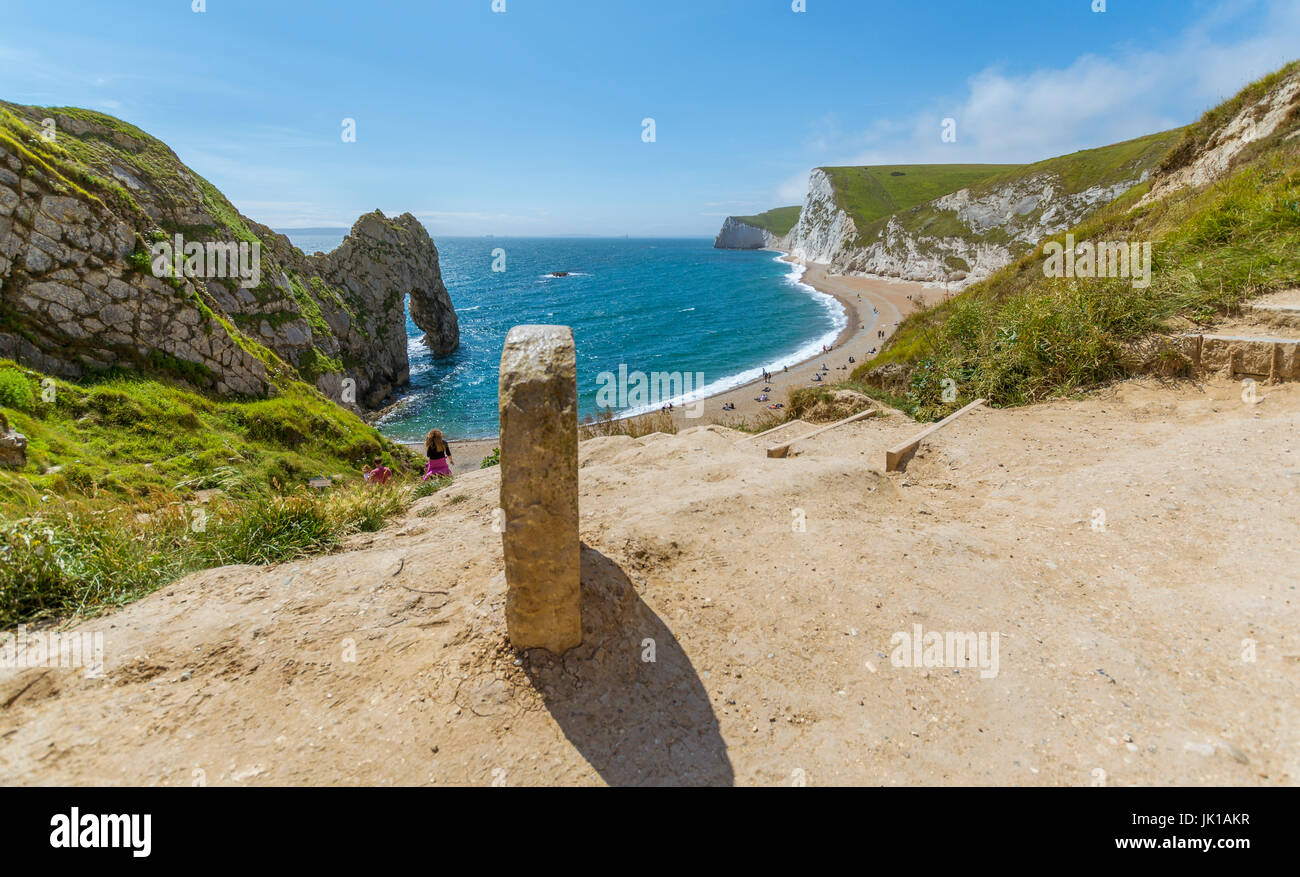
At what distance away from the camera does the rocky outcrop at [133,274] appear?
14.5m

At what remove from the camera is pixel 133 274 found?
16359mm

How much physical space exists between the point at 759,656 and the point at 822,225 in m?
132

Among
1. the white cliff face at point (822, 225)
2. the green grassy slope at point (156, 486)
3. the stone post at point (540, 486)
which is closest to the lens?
the stone post at point (540, 486)

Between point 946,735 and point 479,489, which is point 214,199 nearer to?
point 479,489

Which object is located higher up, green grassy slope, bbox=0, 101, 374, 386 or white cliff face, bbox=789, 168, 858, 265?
white cliff face, bbox=789, 168, 858, 265

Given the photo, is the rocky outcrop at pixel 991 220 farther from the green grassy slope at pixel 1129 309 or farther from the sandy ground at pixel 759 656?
the sandy ground at pixel 759 656

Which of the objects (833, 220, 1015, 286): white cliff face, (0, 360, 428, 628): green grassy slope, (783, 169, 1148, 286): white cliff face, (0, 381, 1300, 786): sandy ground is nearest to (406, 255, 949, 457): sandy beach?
(833, 220, 1015, 286): white cliff face

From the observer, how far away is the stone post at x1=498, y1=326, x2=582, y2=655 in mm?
Result: 3945

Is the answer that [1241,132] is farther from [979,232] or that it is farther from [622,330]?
[979,232]

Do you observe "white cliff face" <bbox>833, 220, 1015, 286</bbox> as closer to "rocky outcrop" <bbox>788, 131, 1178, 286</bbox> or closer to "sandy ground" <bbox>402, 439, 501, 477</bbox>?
"rocky outcrop" <bbox>788, 131, 1178, 286</bbox>

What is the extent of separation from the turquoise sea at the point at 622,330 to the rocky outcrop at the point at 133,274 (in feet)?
38.2

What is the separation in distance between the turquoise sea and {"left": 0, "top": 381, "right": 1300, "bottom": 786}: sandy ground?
3029 centimetres

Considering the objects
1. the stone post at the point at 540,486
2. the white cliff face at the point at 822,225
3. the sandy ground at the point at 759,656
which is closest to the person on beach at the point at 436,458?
the sandy ground at the point at 759,656

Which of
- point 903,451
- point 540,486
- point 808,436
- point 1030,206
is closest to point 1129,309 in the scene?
point 903,451
